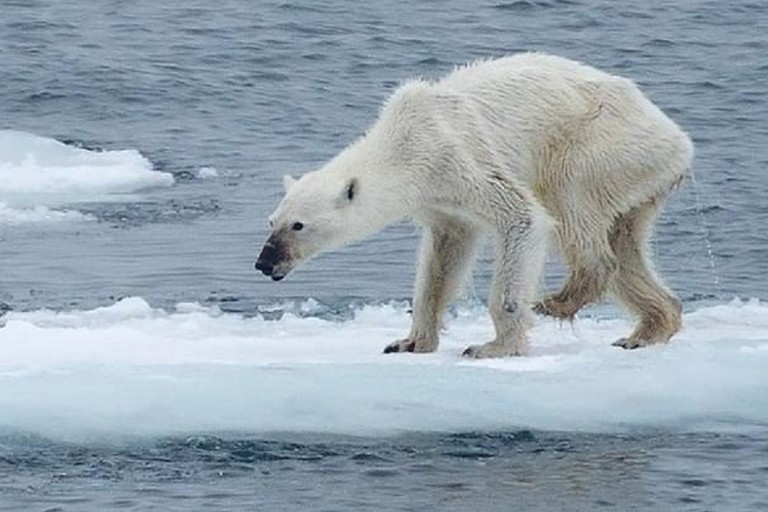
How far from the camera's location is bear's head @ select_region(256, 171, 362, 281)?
10602 millimetres

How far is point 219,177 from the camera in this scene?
18859mm

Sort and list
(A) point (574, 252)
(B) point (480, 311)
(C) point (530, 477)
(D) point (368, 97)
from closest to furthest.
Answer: (C) point (530, 477) < (A) point (574, 252) < (B) point (480, 311) < (D) point (368, 97)

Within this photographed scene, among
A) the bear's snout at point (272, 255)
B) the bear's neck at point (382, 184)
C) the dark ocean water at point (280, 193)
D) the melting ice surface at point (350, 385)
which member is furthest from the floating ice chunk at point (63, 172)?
the bear's snout at point (272, 255)

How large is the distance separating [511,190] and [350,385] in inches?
51.3

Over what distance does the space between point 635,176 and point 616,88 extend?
1.55 feet

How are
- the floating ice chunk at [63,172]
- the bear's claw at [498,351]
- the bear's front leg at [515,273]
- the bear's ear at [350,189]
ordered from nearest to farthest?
the bear's ear at [350,189] → the bear's front leg at [515,273] → the bear's claw at [498,351] → the floating ice chunk at [63,172]

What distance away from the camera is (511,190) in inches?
426

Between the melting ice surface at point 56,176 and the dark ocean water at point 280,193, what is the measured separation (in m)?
0.30

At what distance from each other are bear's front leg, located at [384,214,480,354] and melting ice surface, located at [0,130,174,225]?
585 centimetres

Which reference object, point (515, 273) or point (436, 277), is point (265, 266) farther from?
point (515, 273)

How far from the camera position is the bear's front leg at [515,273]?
10.8m

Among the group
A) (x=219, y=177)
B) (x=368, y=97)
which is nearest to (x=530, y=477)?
(x=219, y=177)

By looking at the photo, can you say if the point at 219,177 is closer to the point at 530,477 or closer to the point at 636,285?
the point at 636,285

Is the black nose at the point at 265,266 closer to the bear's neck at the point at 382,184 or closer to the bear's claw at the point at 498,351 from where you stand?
the bear's neck at the point at 382,184
